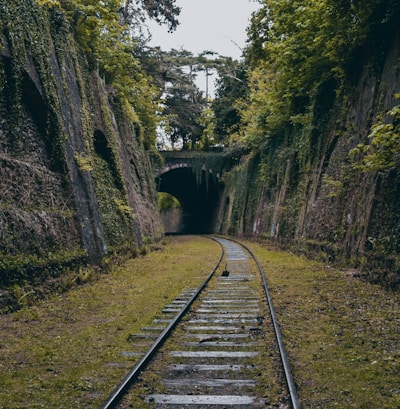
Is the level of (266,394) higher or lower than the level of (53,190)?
lower

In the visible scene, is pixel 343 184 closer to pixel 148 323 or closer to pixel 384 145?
pixel 384 145

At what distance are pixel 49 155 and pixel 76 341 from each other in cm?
624

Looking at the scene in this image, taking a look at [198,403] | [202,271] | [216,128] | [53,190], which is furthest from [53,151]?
[216,128]

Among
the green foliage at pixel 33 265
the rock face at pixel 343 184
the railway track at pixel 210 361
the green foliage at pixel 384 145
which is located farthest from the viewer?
the rock face at pixel 343 184

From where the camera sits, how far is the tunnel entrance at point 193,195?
43.3m

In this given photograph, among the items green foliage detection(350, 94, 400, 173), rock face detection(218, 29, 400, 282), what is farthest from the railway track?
rock face detection(218, 29, 400, 282)

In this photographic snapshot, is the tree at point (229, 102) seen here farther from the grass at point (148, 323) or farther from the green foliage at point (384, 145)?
the grass at point (148, 323)

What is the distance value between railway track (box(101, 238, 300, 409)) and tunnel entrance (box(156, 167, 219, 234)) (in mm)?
32866

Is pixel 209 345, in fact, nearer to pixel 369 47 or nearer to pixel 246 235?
pixel 369 47

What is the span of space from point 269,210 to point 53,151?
16.0 m

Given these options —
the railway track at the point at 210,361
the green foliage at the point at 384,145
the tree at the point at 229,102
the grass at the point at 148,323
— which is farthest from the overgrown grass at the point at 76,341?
the tree at the point at 229,102

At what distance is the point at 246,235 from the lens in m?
30.5

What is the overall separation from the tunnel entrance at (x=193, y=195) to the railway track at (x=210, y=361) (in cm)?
3287

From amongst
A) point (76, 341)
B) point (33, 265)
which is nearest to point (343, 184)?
point (33, 265)
